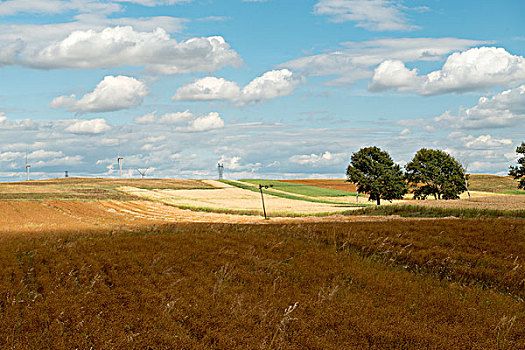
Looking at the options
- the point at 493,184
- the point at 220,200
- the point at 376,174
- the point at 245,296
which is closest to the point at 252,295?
the point at 245,296

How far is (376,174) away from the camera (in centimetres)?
9056

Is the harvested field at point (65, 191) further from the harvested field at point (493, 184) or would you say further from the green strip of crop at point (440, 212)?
the harvested field at point (493, 184)

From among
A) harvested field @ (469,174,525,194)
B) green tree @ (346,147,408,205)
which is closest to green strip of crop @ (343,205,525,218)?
green tree @ (346,147,408,205)

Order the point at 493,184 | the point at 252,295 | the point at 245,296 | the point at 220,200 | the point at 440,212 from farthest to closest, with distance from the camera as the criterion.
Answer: the point at 493,184 < the point at 220,200 < the point at 440,212 < the point at 252,295 < the point at 245,296

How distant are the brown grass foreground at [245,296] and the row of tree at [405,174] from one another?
71.7 m

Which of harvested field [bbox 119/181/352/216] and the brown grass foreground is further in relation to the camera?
harvested field [bbox 119/181/352/216]

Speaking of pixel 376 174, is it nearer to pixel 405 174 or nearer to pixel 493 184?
pixel 405 174

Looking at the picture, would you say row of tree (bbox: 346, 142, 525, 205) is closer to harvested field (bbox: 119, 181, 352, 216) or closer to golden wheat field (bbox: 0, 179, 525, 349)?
harvested field (bbox: 119, 181, 352, 216)

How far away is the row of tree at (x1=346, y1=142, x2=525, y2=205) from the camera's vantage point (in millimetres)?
88938

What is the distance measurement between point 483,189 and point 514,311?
124139 millimetres

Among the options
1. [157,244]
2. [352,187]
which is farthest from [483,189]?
[157,244]

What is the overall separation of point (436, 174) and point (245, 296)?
86.4 metres

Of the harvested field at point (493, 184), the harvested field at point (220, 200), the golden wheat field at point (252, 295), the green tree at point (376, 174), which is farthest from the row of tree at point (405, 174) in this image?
the golden wheat field at point (252, 295)

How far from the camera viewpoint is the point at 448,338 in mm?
10914
